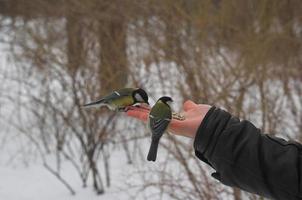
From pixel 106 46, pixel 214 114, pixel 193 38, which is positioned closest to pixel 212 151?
pixel 214 114

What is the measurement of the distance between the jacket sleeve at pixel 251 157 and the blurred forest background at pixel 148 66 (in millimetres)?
2573

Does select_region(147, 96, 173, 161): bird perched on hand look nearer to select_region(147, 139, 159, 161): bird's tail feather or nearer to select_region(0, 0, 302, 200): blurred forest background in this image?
select_region(147, 139, 159, 161): bird's tail feather

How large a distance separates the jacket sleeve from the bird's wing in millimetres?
238

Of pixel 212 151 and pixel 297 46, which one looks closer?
pixel 212 151

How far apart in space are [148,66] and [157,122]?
366cm

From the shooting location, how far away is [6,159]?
23.1 ft

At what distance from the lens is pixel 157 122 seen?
1.90 m

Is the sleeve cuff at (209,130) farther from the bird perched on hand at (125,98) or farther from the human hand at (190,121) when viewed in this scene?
the bird perched on hand at (125,98)

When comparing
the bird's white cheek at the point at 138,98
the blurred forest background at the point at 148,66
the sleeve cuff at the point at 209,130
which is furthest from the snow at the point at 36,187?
the sleeve cuff at the point at 209,130

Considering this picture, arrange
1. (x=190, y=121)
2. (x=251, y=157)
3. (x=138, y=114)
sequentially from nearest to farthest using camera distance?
(x=251, y=157) → (x=190, y=121) → (x=138, y=114)

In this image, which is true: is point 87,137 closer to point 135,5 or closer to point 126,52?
point 126,52

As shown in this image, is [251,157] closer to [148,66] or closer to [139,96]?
[139,96]

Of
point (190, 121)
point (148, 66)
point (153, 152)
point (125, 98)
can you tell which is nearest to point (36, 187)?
point (148, 66)

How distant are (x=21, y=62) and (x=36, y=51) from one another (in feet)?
3.49
